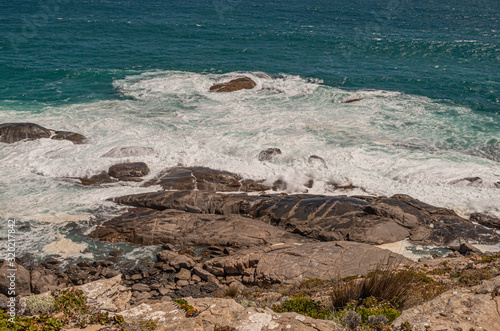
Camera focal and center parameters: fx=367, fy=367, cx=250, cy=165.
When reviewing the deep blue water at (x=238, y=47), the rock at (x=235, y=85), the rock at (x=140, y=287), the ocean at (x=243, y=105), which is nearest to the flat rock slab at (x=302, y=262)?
the rock at (x=140, y=287)

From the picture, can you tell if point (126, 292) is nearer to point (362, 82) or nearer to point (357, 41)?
point (362, 82)

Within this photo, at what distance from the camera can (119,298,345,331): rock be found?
7320 mm

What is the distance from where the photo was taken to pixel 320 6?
79.8 metres

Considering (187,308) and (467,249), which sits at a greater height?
(187,308)

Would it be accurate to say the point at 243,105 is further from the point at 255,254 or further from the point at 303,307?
the point at 303,307

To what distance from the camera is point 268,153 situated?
22.0m

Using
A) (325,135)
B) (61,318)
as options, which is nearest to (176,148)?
(325,135)

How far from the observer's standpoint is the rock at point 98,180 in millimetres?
19188

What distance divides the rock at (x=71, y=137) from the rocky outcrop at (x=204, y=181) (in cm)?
745

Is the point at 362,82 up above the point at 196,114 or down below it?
above

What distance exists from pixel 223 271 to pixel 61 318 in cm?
536

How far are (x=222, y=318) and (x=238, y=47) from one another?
4386cm

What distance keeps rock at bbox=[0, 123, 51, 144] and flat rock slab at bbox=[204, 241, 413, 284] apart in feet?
56.0

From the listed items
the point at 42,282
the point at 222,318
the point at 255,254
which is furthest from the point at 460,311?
the point at 42,282
